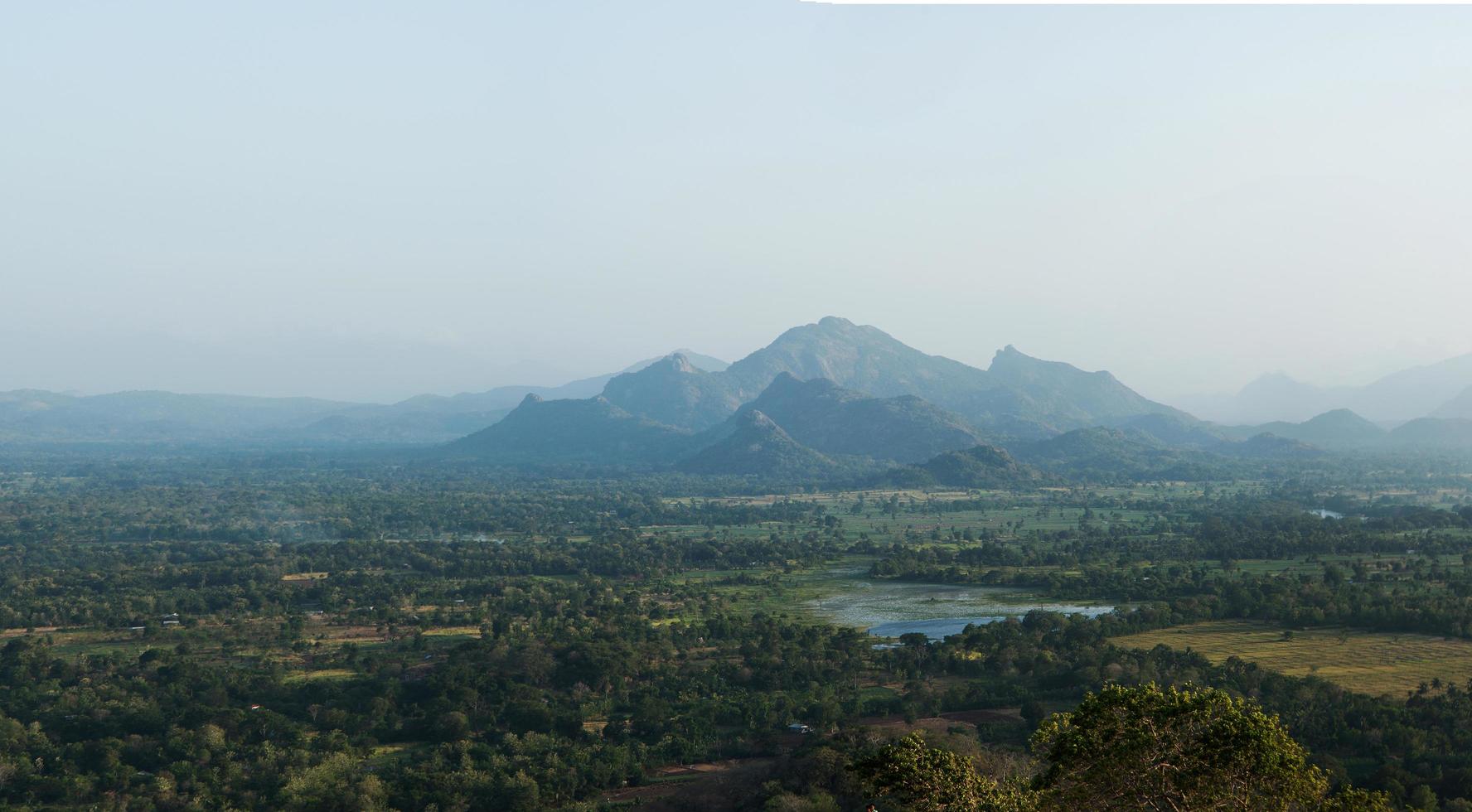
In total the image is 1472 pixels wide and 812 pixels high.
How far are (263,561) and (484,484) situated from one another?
93.5 metres

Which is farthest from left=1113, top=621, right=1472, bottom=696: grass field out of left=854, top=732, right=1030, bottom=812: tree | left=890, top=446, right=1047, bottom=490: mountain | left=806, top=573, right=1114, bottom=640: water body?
left=890, top=446, right=1047, bottom=490: mountain

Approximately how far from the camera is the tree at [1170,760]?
1725cm

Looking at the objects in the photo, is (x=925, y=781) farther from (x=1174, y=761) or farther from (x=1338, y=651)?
(x=1338, y=651)

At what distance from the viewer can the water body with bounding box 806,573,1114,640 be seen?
228ft

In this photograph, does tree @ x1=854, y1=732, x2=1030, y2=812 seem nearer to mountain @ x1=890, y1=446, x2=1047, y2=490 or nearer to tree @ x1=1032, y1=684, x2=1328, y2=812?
tree @ x1=1032, y1=684, x2=1328, y2=812

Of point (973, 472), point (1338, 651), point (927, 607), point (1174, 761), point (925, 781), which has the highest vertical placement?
point (1174, 761)

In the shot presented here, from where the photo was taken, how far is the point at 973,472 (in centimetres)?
18788

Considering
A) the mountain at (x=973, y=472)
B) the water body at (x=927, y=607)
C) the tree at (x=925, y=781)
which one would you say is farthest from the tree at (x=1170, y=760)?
the mountain at (x=973, y=472)

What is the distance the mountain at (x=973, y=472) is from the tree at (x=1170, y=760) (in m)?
166

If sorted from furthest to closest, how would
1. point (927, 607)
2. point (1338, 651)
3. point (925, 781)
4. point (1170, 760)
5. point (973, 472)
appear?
point (973, 472)
point (927, 607)
point (1338, 651)
point (1170, 760)
point (925, 781)

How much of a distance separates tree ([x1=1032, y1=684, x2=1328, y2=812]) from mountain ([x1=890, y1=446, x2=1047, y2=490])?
166038 mm

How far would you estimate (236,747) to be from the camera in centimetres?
4172

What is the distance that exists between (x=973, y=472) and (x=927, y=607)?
376 feet

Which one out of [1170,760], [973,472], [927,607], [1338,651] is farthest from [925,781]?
[973,472]
